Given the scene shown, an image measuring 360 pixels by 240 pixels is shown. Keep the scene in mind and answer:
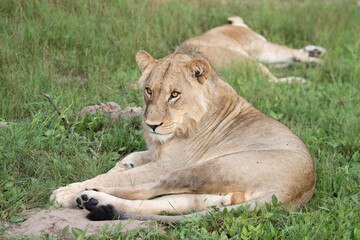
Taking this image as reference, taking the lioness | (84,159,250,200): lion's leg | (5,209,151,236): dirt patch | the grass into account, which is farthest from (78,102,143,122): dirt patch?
the lioness

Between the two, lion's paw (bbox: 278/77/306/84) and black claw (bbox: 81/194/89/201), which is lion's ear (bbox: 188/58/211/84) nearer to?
black claw (bbox: 81/194/89/201)

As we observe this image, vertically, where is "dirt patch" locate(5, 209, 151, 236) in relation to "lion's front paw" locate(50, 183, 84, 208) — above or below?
above

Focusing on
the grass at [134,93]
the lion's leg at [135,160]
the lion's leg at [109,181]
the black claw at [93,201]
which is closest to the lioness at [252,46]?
the grass at [134,93]

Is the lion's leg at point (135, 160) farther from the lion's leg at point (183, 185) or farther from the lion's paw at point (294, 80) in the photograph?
the lion's paw at point (294, 80)

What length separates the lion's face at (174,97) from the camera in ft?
11.2

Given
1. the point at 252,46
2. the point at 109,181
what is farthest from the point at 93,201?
the point at 252,46

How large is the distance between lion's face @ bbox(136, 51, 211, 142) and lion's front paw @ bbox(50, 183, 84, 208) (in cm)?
67

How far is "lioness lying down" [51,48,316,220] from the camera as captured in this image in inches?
118

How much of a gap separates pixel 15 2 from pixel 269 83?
3.19 m

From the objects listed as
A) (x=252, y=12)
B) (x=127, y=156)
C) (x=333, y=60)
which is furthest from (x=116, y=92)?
(x=252, y=12)

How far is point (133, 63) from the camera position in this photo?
567 centimetres

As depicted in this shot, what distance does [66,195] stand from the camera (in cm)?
316

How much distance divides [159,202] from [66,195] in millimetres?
628

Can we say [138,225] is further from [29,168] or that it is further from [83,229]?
[29,168]
